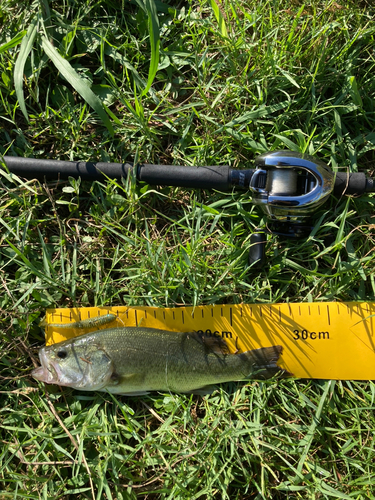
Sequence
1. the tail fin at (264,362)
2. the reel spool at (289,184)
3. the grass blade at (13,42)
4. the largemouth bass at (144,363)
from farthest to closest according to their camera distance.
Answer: the grass blade at (13,42) < the tail fin at (264,362) < the largemouth bass at (144,363) < the reel spool at (289,184)

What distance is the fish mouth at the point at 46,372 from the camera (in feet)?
8.89

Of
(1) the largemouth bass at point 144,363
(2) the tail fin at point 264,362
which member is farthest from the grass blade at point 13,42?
(2) the tail fin at point 264,362

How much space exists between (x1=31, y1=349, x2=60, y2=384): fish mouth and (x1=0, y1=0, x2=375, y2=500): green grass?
0.24m

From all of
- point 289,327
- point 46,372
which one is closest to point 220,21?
point 289,327

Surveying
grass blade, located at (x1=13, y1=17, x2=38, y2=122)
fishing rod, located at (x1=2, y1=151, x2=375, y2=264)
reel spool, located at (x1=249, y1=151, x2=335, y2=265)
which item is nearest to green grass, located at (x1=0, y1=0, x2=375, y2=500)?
grass blade, located at (x1=13, y1=17, x2=38, y2=122)

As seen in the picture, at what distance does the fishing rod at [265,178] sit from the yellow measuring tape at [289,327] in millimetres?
518

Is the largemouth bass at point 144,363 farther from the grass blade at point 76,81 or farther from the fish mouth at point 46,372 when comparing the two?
the grass blade at point 76,81

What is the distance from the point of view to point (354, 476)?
2824mm

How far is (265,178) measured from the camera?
2670 millimetres

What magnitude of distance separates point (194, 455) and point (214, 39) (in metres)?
3.54

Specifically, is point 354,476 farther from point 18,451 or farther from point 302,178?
point 18,451

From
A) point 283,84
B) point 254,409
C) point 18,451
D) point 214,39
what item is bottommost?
point 18,451

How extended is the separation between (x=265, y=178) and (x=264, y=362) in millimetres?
1474

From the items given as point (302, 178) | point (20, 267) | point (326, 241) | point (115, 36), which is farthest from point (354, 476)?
point (115, 36)
